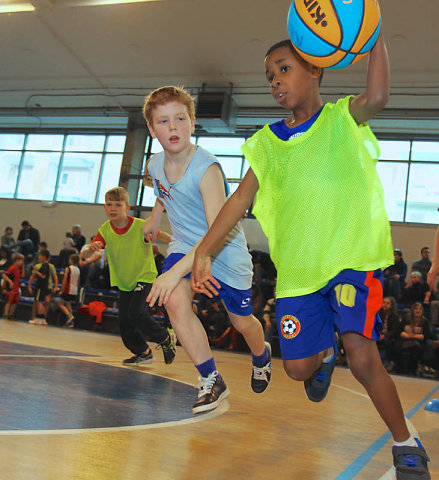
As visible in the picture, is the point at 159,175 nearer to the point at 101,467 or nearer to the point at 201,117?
the point at 101,467

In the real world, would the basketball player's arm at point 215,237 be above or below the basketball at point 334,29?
below

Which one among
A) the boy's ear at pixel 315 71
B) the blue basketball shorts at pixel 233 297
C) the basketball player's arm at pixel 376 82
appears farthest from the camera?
the blue basketball shorts at pixel 233 297

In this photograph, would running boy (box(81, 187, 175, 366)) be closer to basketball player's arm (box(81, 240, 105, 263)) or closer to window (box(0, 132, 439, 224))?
basketball player's arm (box(81, 240, 105, 263))

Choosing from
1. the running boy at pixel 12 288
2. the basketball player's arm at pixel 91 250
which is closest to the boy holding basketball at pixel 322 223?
the basketball player's arm at pixel 91 250

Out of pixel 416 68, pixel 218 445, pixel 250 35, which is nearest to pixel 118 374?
pixel 218 445

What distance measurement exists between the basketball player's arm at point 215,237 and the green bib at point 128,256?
2.90m

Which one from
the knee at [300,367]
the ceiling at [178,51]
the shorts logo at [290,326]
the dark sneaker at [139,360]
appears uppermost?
the ceiling at [178,51]

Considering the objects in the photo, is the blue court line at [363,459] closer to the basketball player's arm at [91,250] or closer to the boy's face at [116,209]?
the basketball player's arm at [91,250]

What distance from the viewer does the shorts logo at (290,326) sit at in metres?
2.24

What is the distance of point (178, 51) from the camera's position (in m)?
13.1

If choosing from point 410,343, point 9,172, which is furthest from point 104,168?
point 410,343

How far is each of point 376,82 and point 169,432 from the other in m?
1.70

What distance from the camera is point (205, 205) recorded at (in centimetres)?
306

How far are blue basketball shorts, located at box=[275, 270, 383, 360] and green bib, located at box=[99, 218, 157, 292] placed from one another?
2.99 meters
